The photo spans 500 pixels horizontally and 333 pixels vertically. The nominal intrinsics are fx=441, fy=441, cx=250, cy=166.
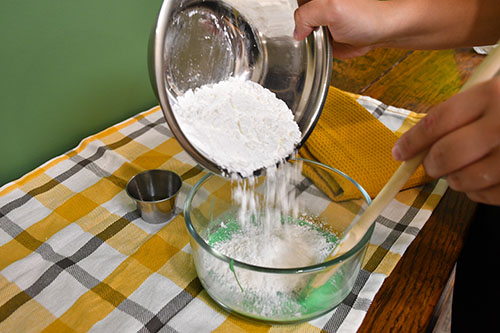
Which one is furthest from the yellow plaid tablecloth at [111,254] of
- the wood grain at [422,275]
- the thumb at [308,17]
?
the thumb at [308,17]

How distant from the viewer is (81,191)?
32.2 inches

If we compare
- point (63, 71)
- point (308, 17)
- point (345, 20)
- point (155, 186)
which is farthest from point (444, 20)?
point (63, 71)

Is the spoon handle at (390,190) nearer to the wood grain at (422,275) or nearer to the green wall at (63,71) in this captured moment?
the wood grain at (422,275)

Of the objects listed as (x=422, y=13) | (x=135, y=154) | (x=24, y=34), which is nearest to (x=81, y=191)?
(x=135, y=154)

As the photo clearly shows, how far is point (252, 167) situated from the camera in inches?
22.9

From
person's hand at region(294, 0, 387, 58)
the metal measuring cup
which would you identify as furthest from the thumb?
the metal measuring cup

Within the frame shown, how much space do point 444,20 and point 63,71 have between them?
0.72 meters

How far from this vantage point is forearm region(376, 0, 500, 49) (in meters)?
0.75

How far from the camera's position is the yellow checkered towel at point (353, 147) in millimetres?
782

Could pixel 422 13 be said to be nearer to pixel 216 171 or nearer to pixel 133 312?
pixel 216 171

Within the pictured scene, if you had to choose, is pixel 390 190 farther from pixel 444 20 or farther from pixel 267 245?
pixel 444 20

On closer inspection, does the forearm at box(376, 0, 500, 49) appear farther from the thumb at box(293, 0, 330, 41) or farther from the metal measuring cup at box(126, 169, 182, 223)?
the metal measuring cup at box(126, 169, 182, 223)

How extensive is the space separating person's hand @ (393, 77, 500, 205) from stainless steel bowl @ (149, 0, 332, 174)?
0.75ft

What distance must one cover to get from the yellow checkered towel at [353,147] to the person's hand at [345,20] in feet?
0.49
